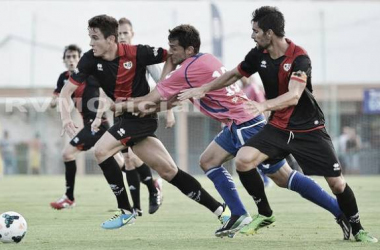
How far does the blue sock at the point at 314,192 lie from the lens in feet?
27.8

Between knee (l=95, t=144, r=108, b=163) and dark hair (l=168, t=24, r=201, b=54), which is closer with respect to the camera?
dark hair (l=168, t=24, r=201, b=54)

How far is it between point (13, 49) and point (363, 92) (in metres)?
10.7

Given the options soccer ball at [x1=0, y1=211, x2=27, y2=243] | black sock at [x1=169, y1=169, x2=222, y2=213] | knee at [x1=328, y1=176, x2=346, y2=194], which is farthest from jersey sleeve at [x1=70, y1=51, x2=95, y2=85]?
knee at [x1=328, y1=176, x2=346, y2=194]

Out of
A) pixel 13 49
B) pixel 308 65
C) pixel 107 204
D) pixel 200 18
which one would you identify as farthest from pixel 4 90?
pixel 308 65

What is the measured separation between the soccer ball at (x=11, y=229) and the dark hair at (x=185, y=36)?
2.40m

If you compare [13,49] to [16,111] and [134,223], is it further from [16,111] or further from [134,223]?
[134,223]

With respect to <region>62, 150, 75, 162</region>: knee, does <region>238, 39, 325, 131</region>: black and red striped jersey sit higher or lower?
higher

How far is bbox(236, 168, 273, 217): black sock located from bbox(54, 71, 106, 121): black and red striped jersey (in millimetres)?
5147

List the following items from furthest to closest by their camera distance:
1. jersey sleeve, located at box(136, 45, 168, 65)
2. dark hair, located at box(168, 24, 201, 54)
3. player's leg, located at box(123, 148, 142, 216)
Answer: player's leg, located at box(123, 148, 142, 216) → jersey sleeve, located at box(136, 45, 168, 65) → dark hair, located at box(168, 24, 201, 54)

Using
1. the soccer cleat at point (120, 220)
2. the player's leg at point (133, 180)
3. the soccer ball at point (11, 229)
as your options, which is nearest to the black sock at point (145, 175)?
the player's leg at point (133, 180)

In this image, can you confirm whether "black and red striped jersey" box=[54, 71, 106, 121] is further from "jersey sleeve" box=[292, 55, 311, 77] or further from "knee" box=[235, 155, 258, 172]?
"jersey sleeve" box=[292, 55, 311, 77]

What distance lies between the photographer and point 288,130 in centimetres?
820

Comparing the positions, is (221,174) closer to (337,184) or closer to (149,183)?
(337,184)

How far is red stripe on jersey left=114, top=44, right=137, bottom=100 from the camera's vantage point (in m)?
9.56
